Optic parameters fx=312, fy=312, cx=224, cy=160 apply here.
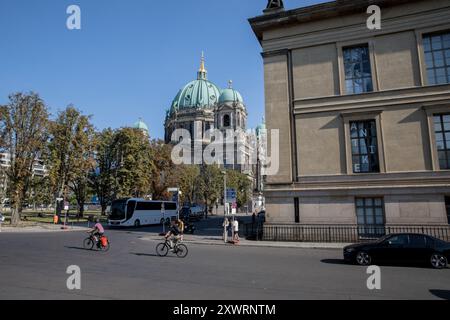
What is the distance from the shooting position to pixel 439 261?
39.0ft

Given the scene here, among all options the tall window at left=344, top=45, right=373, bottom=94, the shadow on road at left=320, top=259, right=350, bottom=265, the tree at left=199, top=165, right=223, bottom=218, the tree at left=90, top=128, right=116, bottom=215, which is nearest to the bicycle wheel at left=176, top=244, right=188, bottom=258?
the shadow on road at left=320, top=259, right=350, bottom=265

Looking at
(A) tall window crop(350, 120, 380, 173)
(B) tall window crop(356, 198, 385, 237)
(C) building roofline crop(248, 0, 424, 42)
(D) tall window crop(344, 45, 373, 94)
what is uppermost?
(C) building roofline crop(248, 0, 424, 42)

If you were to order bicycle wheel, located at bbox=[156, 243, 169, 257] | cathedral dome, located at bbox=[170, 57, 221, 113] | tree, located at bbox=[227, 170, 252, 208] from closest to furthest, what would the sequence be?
bicycle wheel, located at bbox=[156, 243, 169, 257]
tree, located at bbox=[227, 170, 252, 208]
cathedral dome, located at bbox=[170, 57, 221, 113]

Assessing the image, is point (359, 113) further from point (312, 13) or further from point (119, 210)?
point (119, 210)

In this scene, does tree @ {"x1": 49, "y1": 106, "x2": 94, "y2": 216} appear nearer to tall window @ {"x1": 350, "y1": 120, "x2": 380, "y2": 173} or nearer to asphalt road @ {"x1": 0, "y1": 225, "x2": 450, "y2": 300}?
asphalt road @ {"x1": 0, "y1": 225, "x2": 450, "y2": 300}

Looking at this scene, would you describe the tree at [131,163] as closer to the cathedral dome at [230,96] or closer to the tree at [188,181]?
the tree at [188,181]

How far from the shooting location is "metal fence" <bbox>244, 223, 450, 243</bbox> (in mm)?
19172

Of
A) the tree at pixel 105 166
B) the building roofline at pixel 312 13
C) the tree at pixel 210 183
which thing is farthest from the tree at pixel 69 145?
the tree at pixel 210 183

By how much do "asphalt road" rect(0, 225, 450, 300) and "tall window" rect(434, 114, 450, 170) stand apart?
11.0 metres

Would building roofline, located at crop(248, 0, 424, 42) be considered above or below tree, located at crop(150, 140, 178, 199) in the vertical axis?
Result: above

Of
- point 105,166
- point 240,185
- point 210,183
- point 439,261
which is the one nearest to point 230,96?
point 240,185

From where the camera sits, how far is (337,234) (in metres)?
20.8

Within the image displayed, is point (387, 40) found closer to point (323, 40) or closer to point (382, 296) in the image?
point (323, 40)

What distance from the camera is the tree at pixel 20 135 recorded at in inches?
1437
